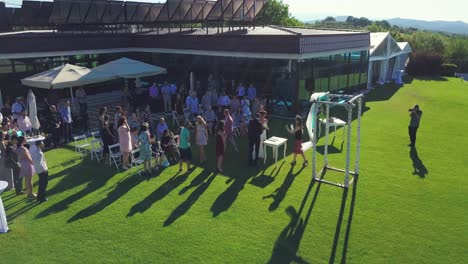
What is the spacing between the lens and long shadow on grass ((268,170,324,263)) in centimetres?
705

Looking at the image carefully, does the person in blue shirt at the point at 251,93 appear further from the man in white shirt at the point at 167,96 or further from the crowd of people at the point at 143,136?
the man in white shirt at the point at 167,96

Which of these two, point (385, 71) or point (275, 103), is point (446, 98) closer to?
point (385, 71)

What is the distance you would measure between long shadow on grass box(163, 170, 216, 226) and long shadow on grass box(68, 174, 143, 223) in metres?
1.65

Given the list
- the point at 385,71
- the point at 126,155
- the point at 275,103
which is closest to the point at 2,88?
the point at 126,155

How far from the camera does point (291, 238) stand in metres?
7.68

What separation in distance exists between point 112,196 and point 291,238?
4573 millimetres

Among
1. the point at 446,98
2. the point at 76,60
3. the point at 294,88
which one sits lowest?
the point at 446,98

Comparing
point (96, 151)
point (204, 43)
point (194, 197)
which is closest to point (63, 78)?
point (96, 151)

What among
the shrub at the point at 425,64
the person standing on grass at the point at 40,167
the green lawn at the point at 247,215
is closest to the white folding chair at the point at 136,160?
the green lawn at the point at 247,215

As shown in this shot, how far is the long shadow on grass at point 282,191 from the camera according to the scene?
912 cm

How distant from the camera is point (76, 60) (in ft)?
63.4

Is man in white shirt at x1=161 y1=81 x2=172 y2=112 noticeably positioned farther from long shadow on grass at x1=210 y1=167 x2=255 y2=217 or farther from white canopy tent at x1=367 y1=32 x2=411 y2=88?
white canopy tent at x1=367 y1=32 x2=411 y2=88

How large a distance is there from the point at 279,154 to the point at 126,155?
478 centimetres

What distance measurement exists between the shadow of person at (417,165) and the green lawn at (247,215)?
5cm
